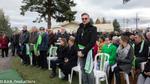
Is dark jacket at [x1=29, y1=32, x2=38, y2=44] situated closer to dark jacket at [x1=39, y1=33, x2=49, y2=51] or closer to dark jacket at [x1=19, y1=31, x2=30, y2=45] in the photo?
dark jacket at [x1=19, y1=31, x2=30, y2=45]

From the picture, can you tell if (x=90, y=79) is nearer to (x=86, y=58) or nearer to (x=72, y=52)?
(x=86, y=58)

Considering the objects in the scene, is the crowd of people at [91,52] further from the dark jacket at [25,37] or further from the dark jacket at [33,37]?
the dark jacket at [25,37]

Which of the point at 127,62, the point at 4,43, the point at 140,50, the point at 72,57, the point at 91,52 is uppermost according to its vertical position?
the point at 91,52

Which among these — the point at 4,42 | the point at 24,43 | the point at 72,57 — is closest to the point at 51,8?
the point at 4,42

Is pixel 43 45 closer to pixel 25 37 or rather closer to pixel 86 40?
pixel 25 37

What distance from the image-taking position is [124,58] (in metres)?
9.94

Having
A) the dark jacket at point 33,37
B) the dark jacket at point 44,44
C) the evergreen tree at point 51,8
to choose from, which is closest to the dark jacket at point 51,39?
the dark jacket at point 33,37

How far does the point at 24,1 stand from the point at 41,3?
236 centimetres

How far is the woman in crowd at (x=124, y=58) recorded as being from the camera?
988 cm

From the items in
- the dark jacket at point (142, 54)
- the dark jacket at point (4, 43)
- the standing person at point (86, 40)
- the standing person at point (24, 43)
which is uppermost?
the standing person at point (86, 40)

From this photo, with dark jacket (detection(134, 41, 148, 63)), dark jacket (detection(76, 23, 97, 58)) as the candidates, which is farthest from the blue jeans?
dark jacket (detection(134, 41, 148, 63))

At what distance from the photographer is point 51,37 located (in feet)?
54.9

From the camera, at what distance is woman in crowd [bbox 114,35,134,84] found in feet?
32.4

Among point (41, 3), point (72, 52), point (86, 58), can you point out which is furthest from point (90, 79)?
point (41, 3)
